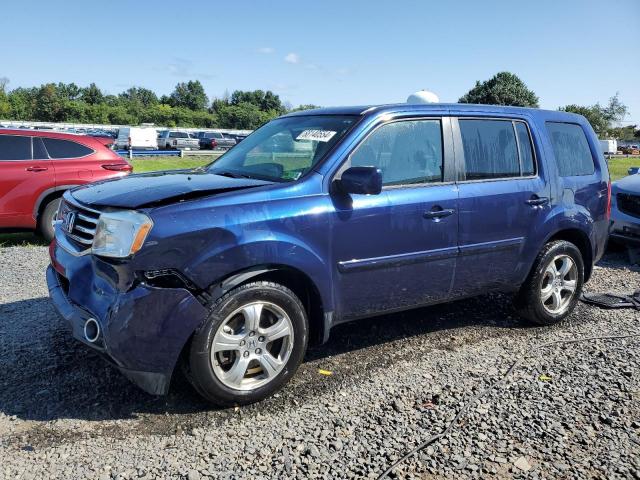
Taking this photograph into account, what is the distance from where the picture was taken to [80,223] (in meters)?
3.49

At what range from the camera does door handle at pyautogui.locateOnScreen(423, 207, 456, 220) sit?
13.0 feet

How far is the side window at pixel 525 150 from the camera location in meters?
4.67

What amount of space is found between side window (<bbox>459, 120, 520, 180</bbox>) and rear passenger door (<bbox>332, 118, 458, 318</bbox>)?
0.68 ft

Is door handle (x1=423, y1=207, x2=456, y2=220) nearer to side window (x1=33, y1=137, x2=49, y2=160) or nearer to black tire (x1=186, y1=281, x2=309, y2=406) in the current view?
black tire (x1=186, y1=281, x2=309, y2=406)

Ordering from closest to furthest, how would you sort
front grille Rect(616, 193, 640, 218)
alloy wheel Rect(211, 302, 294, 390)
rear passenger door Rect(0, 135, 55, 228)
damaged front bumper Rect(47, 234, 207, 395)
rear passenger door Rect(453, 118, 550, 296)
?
damaged front bumper Rect(47, 234, 207, 395) → alloy wheel Rect(211, 302, 294, 390) → rear passenger door Rect(453, 118, 550, 296) → rear passenger door Rect(0, 135, 55, 228) → front grille Rect(616, 193, 640, 218)

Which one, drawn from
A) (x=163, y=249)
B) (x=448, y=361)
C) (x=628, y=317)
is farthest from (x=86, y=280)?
(x=628, y=317)

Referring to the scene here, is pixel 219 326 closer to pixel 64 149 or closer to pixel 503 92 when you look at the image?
pixel 64 149

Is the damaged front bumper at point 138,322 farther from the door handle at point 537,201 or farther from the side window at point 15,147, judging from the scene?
the side window at point 15,147

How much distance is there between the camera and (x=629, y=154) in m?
60.2

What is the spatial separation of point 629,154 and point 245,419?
6732cm

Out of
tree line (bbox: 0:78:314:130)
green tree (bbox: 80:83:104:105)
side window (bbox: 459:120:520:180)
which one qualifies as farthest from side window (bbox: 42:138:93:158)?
green tree (bbox: 80:83:104:105)

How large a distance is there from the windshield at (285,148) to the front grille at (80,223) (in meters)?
1.09

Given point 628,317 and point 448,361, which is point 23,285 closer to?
point 448,361

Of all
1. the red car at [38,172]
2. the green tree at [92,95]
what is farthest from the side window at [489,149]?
the green tree at [92,95]
